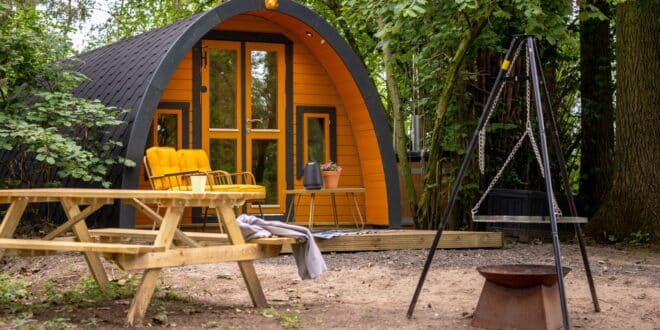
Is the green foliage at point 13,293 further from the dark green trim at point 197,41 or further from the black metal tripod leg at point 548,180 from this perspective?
the black metal tripod leg at point 548,180

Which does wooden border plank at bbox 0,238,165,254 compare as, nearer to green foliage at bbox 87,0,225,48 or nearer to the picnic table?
the picnic table

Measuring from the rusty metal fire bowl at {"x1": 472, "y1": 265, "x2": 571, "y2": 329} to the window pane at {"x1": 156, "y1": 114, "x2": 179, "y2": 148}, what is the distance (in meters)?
6.73

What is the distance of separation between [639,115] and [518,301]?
6.62m

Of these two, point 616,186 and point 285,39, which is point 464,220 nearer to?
point 616,186

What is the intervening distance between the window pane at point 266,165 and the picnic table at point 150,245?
5263 mm

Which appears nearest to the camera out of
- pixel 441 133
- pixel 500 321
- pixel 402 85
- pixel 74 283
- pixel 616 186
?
pixel 500 321

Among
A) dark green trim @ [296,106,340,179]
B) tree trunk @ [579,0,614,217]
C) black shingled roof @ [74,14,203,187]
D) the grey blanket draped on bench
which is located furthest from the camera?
tree trunk @ [579,0,614,217]

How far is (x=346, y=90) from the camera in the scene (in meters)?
12.3

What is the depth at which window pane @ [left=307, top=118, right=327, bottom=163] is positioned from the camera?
12.4 m

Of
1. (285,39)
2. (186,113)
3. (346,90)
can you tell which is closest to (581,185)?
(346,90)

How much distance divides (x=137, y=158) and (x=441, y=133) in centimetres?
432

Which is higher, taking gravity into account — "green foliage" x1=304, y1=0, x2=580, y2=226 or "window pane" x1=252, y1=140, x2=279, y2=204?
"green foliage" x1=304, y1=0, x2=580, y2=226

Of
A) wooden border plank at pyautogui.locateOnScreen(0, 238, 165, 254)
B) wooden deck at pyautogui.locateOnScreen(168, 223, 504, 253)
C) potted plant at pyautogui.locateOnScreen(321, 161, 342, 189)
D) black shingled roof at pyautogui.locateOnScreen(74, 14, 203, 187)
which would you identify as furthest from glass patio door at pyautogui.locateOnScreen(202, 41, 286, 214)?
wooden border plank at pyautogui.locateOnScreen(0, 238, 165, 254)

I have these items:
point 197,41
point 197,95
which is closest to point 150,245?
point 197,41
